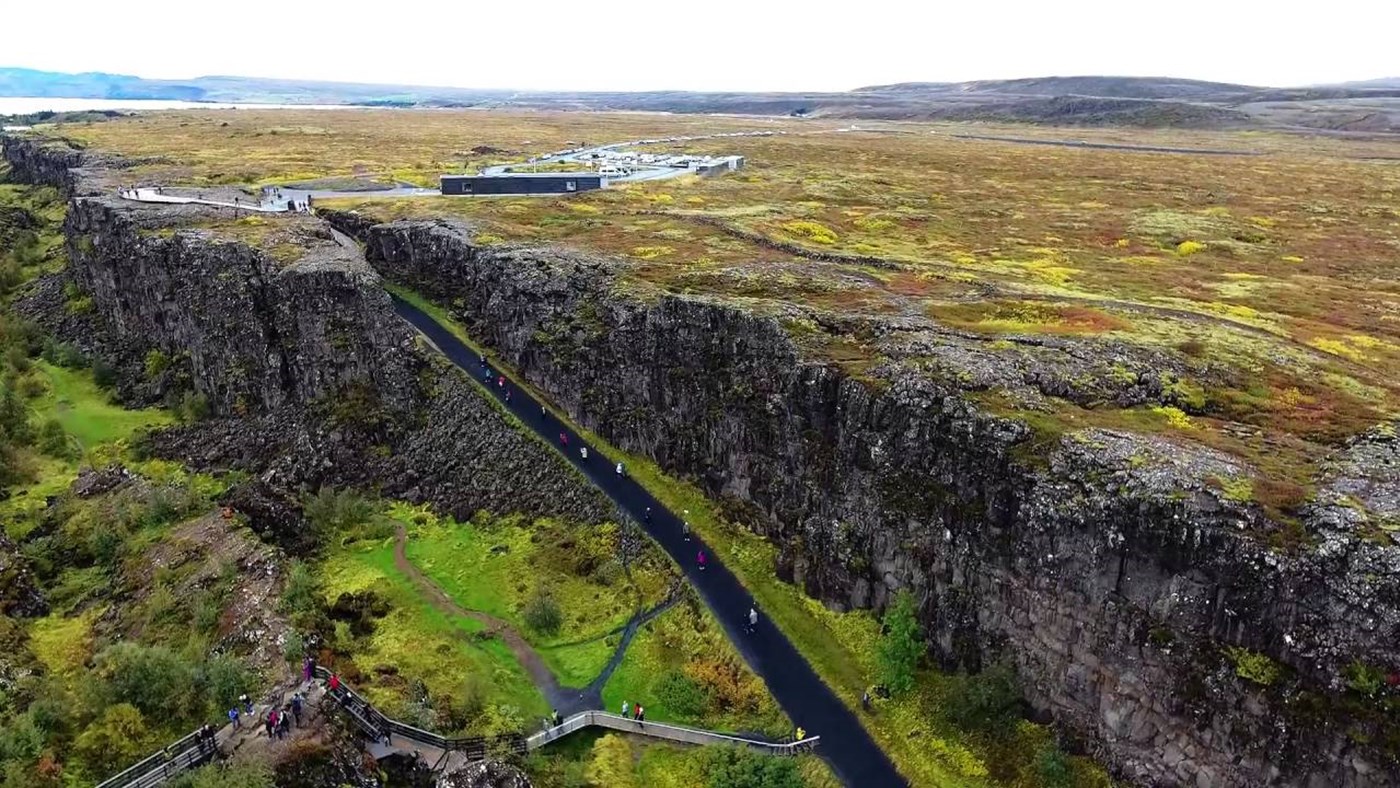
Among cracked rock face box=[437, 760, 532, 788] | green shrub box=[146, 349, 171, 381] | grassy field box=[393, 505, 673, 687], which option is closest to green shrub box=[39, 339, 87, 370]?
green shrub box=[146, 349, 171, 381]

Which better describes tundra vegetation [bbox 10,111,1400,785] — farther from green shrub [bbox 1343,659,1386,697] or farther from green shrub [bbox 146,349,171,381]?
green shrub [bbox 146,349,171,381]

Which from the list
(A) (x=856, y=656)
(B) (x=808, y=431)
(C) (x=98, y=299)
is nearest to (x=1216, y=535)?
(A) (x=856, y=656)

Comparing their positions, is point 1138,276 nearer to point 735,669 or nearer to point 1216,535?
point 1216,535

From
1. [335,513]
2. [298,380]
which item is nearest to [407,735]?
[335,513]

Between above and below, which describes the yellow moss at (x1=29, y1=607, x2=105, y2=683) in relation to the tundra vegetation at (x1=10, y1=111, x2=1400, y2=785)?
below

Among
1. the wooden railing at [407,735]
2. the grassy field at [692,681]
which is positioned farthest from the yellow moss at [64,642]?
the grassy field at [692,681]

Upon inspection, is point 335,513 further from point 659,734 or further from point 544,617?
point 659,734
